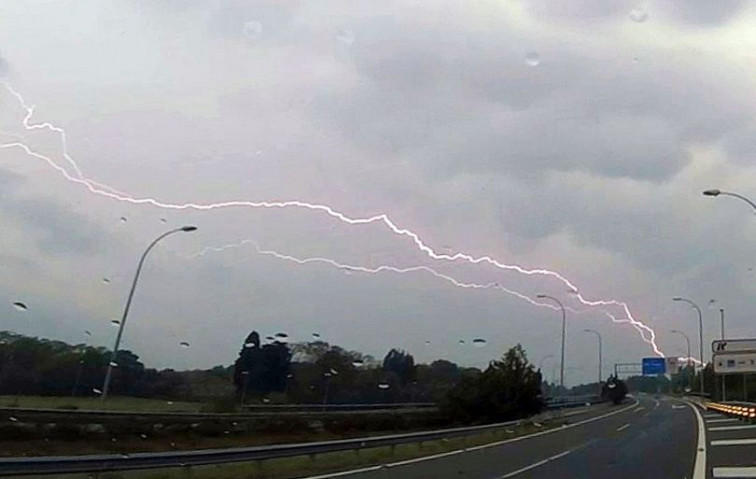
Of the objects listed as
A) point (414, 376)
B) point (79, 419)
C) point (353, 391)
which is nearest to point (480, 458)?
point (79, 419)

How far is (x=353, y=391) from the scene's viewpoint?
194ft

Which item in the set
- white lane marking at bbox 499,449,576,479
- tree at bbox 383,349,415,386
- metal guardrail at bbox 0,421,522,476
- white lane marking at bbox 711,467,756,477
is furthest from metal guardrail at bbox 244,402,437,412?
white lane marking at bbox 711,467,756,477

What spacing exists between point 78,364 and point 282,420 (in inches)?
563

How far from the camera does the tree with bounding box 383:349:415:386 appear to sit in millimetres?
65688

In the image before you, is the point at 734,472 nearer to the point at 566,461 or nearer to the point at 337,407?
the point at 566,461

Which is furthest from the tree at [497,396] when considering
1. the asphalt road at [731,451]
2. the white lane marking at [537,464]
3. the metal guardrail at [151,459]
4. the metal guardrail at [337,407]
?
the metal guardrail at [151,459]

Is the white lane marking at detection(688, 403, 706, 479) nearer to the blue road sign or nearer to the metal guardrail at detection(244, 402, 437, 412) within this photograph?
the metal guardrail at detection(244, 402, 437, 412)

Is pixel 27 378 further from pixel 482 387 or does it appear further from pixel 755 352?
pixel 755 352

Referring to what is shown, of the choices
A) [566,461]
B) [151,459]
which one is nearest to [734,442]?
[566,461]

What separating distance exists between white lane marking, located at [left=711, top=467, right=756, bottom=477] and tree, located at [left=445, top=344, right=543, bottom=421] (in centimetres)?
4717

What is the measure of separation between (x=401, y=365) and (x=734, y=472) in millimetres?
47113

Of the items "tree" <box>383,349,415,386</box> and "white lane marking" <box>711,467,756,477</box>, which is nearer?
"white lane marking" <box>711,467,756,477</box>

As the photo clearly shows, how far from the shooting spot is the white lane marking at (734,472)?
797 inches

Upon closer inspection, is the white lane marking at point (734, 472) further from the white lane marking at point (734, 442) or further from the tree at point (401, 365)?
the tree at point (401, 365)
